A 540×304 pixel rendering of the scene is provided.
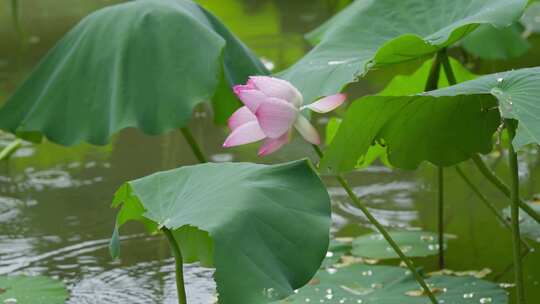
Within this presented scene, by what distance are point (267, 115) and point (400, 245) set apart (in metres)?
0.89

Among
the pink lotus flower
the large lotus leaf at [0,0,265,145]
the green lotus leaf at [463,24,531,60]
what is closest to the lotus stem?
the large lotus leaf at [0,0,265,145]

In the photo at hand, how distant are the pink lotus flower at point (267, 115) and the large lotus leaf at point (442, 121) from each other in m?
0.07

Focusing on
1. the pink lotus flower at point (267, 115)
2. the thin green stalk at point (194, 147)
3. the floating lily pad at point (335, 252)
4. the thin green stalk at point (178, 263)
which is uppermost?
the pink lotus flower at point (267, 115)

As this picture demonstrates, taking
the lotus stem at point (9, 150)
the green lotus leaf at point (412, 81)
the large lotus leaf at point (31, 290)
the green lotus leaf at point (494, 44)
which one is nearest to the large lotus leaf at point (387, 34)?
the green lotus leaf at point (412, 81)

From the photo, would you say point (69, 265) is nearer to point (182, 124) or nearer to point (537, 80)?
point (182, 124)

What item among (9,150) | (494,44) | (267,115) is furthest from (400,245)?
(494,44)

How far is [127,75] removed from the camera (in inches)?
Answer: 75.9

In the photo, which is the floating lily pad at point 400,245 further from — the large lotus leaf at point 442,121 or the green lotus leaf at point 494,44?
the green lotus leaf at point 494,44

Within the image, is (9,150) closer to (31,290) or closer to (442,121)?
(31,290)

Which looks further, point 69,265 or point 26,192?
point 26,192

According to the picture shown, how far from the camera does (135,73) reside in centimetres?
193

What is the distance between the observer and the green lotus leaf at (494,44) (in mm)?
3449

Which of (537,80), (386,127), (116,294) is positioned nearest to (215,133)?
(116,294)

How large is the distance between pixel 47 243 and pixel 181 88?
621mm
